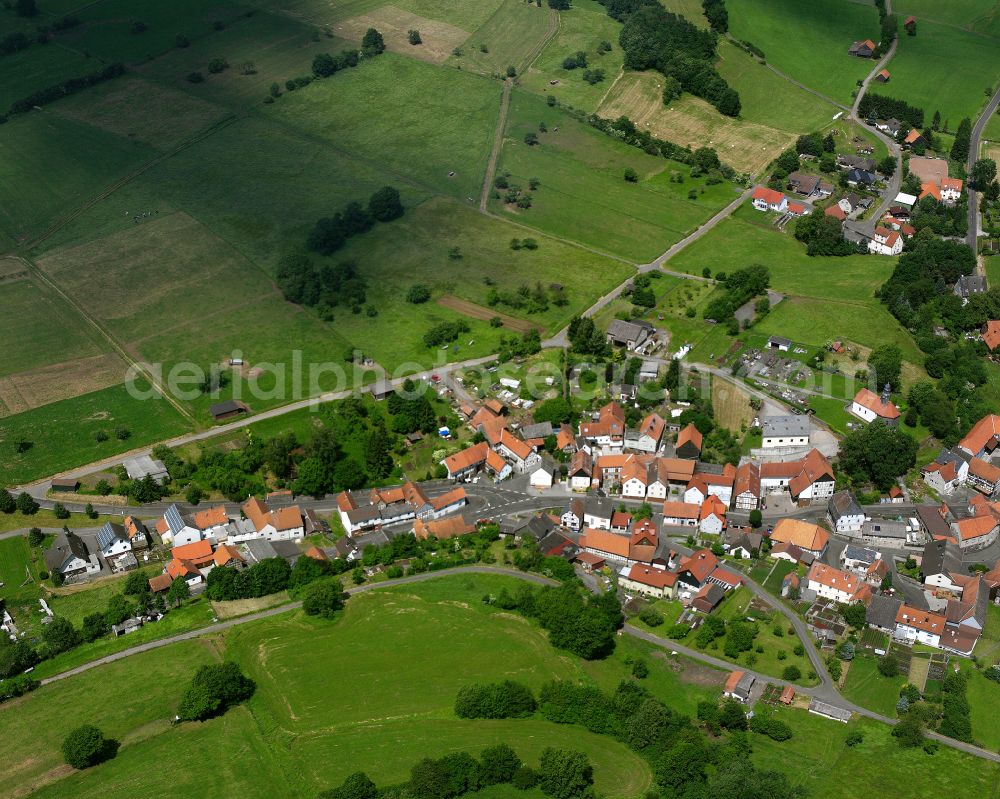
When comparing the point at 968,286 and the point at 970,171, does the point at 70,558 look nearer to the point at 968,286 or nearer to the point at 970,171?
the point at 968,286

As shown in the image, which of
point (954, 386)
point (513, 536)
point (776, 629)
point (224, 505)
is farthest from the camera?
point (954, 386)

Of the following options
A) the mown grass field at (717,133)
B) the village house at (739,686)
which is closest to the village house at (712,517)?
the village house at (739,686)

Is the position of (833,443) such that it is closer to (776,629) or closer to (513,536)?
(776,629)

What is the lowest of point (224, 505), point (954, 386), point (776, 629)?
point (224, 505)

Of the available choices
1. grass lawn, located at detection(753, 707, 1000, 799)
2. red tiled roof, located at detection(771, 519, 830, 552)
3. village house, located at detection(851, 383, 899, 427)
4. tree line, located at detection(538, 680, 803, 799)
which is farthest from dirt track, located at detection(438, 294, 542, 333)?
grass lawn, located at detection(753, 707, 1000, 799)

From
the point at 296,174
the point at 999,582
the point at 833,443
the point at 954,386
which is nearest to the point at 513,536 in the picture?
the point at 833,443

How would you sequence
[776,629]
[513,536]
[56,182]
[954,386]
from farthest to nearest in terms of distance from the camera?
[56,182]
[954,386]
[513,536]
[776,629]

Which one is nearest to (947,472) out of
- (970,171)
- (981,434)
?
(981,434)

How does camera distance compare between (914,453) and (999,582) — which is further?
(914,453)
